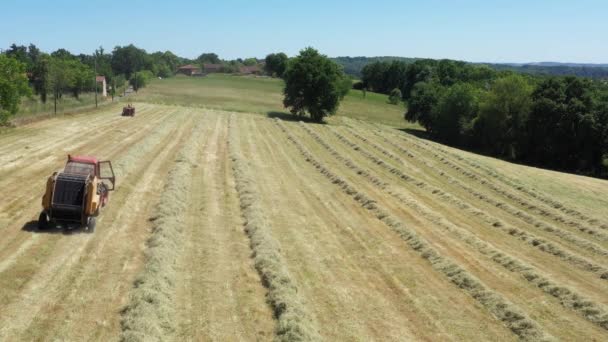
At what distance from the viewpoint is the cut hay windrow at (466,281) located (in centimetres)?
1190

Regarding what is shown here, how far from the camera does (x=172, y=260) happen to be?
564 inches

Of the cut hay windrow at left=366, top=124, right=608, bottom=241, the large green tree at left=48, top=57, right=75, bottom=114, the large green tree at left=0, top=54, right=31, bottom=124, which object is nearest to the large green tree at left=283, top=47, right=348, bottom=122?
the large green tree at left=48, top=57, right=75, bottom=114

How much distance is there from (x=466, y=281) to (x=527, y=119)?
5253 centimetres

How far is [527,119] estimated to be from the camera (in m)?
61.5

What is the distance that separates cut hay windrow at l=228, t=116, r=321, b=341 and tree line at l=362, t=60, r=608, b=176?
45405 millimetres

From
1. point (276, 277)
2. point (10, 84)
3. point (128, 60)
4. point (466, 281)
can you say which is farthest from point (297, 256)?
point (128, 60)

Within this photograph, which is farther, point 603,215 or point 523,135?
point 523,135

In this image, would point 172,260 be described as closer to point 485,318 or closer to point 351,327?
point 351,327

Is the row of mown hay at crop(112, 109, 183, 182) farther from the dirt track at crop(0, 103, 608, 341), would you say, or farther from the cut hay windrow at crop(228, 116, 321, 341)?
the cut hay windrow at crop(228, 116, 321, 341)

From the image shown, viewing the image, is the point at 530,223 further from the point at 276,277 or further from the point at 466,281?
the point at 276,277

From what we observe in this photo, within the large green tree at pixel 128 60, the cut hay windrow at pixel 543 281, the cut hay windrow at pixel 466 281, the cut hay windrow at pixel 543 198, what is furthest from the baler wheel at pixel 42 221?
the large green tree at pixel 128 60

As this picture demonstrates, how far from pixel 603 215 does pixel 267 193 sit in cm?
1621

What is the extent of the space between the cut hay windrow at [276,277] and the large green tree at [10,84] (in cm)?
2657

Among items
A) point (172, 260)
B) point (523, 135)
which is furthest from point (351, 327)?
point (523, 135)
